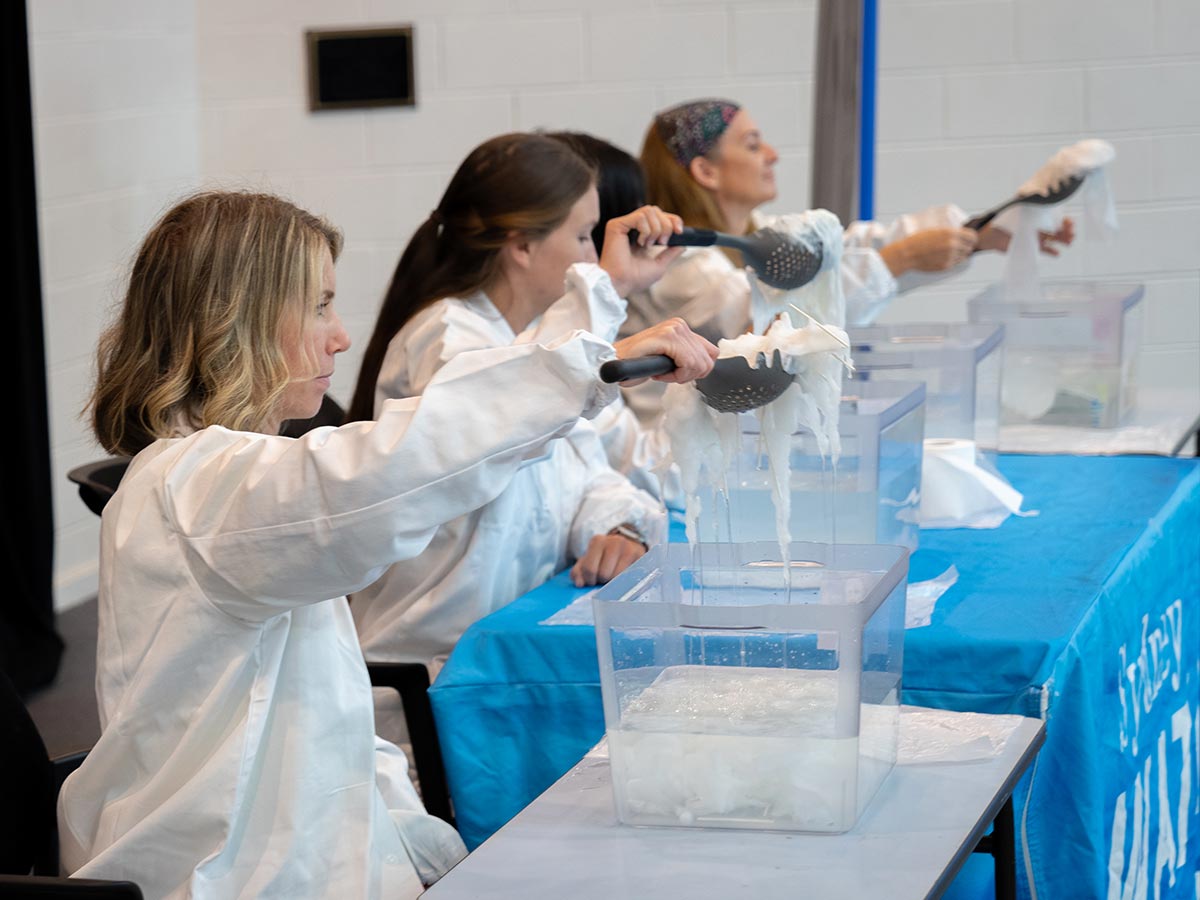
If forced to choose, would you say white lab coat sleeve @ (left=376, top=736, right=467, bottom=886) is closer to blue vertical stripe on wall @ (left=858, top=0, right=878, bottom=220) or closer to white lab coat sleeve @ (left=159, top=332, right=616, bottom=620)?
white lab coat sleeve @ (left=159, top=332, right=616, bottom=620)

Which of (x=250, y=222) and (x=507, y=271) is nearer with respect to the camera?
(x=250, y=222)

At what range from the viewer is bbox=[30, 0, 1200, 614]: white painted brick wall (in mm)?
3252

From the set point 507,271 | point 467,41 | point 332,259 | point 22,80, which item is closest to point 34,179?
point 22,80

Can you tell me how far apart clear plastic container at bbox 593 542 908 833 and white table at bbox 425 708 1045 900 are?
0.06 ft

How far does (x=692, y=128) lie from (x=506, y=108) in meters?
1.22

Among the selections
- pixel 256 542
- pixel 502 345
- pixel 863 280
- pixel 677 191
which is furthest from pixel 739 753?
pixel 677 191

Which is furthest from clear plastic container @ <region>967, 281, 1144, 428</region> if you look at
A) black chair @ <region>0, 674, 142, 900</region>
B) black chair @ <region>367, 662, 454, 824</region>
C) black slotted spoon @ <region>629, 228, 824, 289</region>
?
black chair @ <region>0, 674, 142, 900</region>

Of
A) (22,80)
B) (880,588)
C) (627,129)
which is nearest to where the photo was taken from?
(880,588)

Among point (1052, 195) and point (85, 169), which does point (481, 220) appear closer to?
point (1052, 195)

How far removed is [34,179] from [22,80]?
21 cm

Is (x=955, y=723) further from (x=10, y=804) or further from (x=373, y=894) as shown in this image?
(x=10, y=804)

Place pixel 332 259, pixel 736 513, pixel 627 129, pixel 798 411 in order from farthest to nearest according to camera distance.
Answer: pixel 627 129, pixel 736 513, pixel 332 259, pixel 798 411

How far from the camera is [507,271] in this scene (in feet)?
6.63

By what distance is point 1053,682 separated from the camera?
134 centimetres
